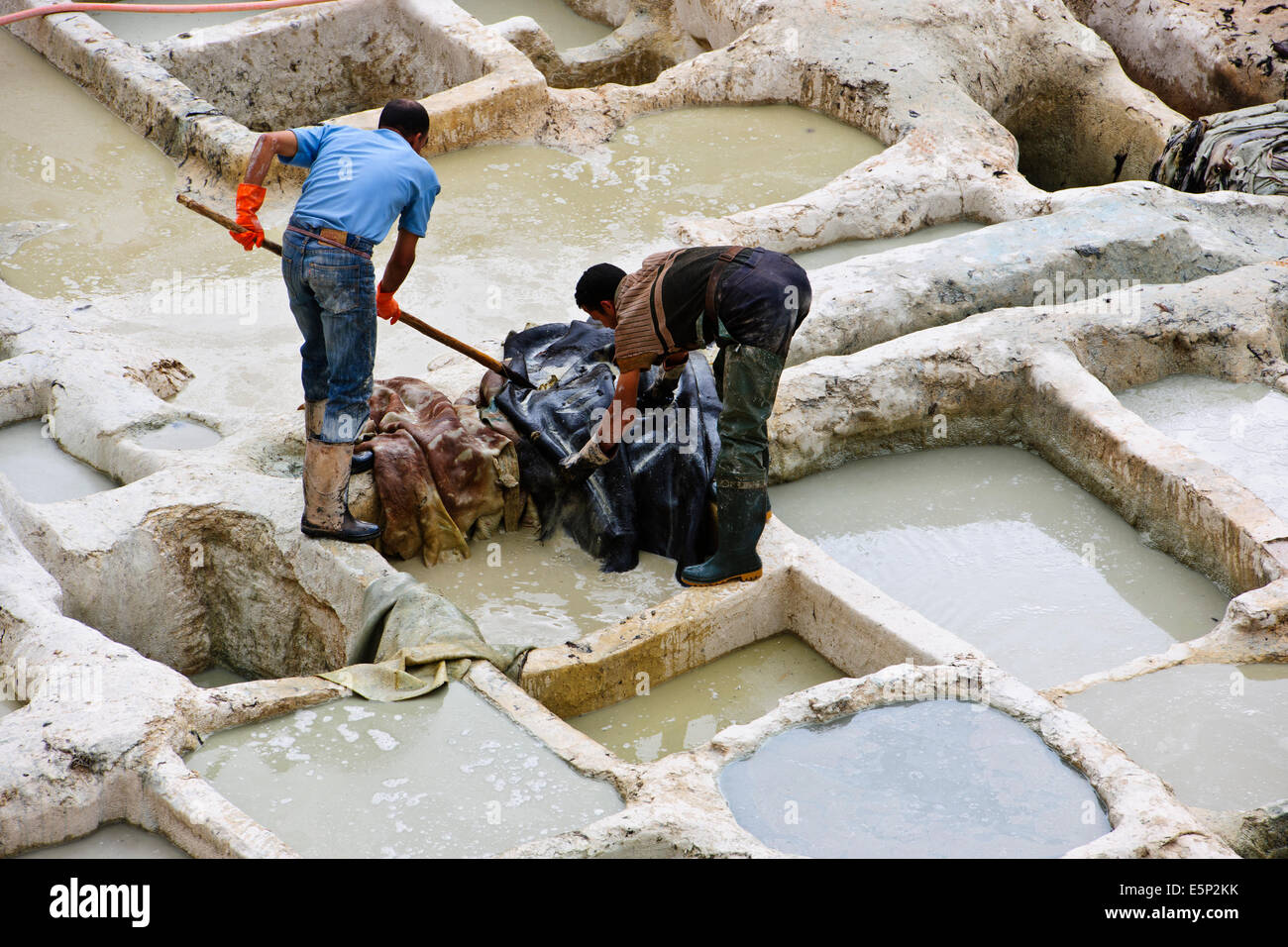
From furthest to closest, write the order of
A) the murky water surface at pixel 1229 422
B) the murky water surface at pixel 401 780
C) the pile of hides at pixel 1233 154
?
the pile of hides at pixel 1233 154 < the murky water surface at pixel 1229 422 < the murky water surface at pixel 401 780

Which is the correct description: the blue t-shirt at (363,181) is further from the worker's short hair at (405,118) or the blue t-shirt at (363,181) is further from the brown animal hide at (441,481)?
the brown animal hide at (441,481)

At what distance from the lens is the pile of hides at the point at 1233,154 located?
26.6 feet

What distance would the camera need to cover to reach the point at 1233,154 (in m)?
8.22

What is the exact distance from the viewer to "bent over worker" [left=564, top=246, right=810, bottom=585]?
4.74m

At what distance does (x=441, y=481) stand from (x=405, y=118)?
142 centimetres

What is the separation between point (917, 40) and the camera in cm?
943

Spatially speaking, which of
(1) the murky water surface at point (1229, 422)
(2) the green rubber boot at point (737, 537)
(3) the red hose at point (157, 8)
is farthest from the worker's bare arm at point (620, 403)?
(3) the red hose at point (157, 8)

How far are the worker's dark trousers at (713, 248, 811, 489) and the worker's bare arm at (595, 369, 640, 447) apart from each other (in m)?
A: 0.35

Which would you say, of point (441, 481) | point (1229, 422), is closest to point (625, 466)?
point (441, 481)

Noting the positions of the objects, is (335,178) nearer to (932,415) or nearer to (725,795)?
(725,795)

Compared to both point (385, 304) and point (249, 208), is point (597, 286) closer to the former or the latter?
point (385, 304)

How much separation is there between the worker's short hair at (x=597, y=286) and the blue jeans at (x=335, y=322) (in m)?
0.80

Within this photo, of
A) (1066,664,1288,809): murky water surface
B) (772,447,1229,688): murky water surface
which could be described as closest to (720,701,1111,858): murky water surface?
(1066,664,1288,809): murky water surface
